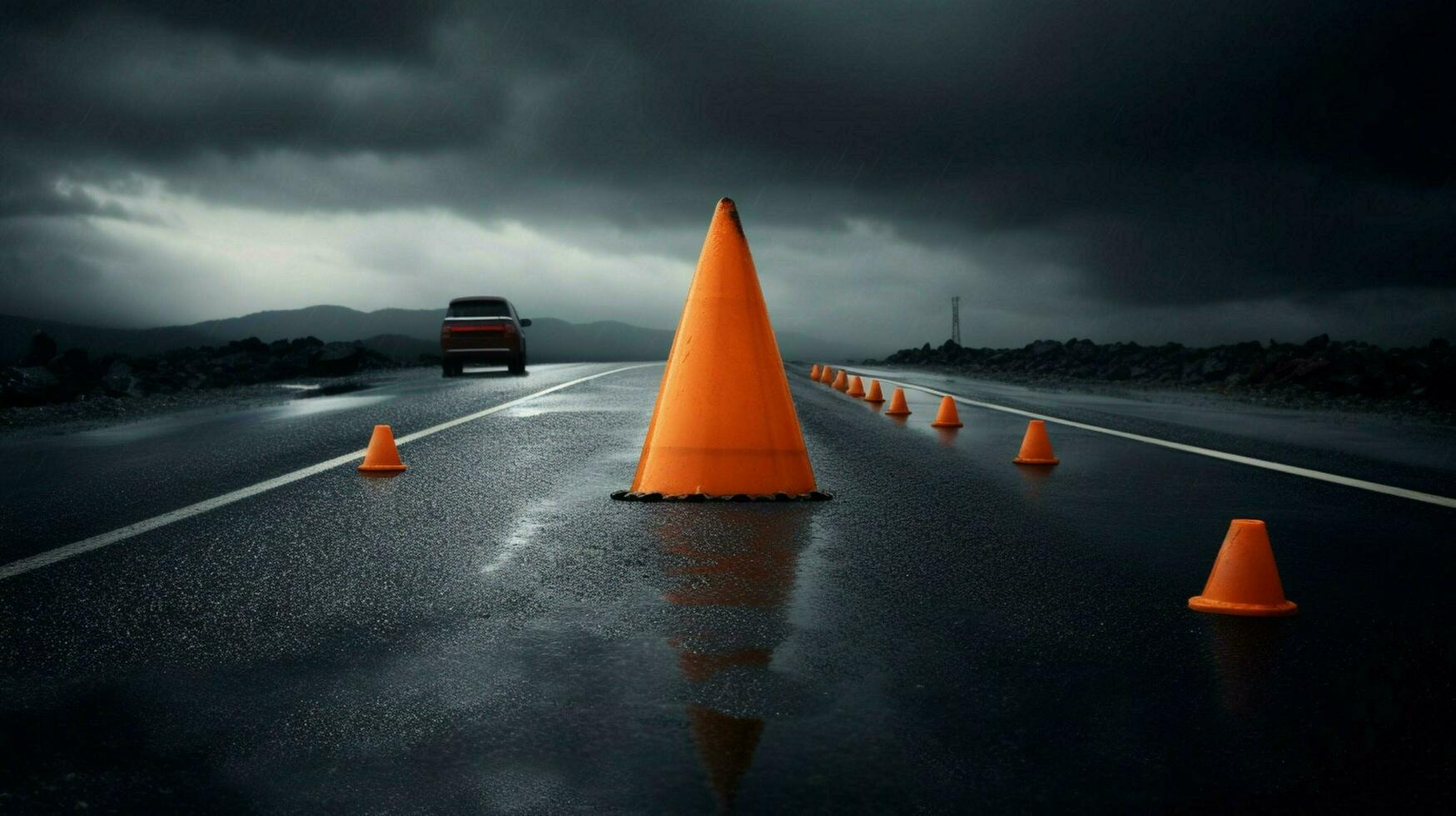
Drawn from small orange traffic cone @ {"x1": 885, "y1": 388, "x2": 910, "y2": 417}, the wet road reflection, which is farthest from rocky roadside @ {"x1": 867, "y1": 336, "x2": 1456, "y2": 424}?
the wet road reflection

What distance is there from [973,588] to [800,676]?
1724 millimetres

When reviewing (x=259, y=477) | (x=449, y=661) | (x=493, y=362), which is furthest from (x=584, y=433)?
(x=493, y=362)

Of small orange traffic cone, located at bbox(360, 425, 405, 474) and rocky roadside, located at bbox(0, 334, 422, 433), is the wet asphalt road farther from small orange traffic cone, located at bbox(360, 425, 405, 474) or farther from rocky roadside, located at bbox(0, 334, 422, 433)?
rocky roadside, located at bbox(0, 334, 422, 433)

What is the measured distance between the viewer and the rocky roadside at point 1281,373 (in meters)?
23.8

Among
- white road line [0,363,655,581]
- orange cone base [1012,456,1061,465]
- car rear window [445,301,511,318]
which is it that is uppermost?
car rear window [445,301,511,318]

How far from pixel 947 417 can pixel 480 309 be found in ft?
59.7

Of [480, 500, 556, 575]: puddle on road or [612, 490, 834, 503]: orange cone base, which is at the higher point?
[612, 490, 834, 503]: orange cone base

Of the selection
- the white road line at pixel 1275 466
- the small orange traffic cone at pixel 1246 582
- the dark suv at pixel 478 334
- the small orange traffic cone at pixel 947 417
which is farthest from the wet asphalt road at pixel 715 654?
the dark suv at pixel 478 334

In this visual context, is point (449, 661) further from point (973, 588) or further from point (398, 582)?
point (973, 588)

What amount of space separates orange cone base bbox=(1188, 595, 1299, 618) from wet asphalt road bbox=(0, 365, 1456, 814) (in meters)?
0.10

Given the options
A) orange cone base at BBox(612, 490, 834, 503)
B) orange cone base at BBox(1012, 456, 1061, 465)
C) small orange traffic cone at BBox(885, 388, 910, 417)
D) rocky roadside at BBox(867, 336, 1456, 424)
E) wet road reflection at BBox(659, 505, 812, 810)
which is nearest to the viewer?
wet road reflection at BBox(659, 505, 812, 810)

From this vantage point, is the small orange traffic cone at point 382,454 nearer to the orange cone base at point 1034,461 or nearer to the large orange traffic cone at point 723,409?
the large orange traffic cone at point 723,409

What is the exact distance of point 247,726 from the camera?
3.57m

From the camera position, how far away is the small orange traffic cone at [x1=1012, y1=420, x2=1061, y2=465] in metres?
10.9
